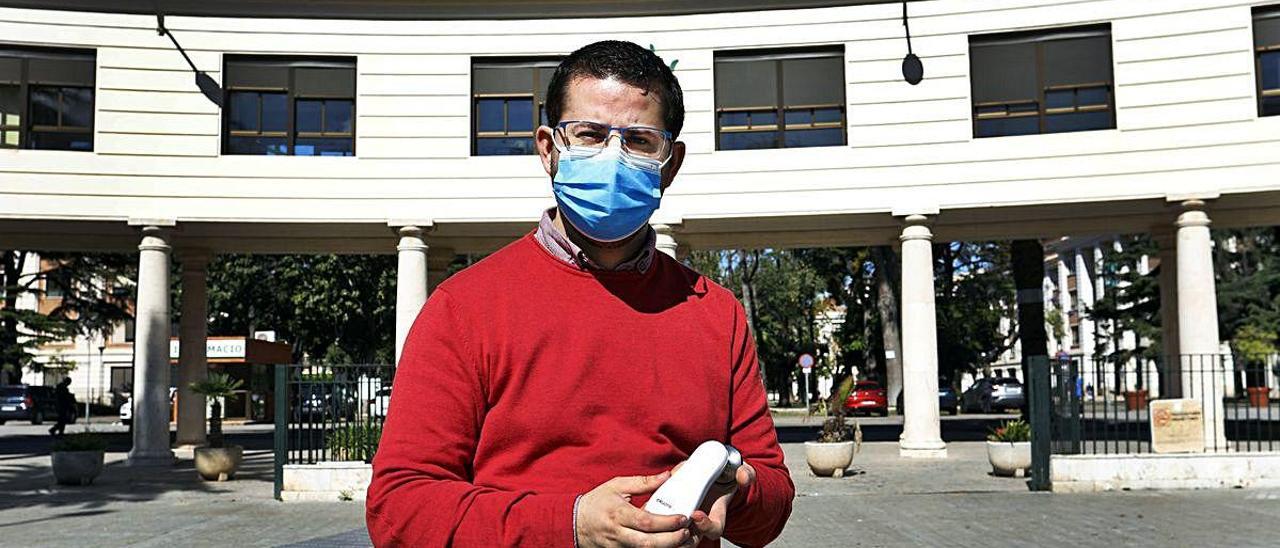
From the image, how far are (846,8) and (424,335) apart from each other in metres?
19.6

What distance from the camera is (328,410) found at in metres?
15.3

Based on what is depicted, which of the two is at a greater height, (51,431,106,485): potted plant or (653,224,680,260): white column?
(653,224,680,260): white column

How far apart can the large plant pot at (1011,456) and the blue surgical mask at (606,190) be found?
16.1 metres

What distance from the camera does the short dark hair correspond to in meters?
2.30

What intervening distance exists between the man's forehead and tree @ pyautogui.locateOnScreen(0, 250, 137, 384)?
33708 mm

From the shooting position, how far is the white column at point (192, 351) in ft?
77.6

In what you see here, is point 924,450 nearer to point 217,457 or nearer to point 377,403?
point 377,403

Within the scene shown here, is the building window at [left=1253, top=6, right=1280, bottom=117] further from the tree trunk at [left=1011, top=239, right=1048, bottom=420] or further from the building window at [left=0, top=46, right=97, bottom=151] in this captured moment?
the building window at [left=0, top=46, right=97, bottom=151]

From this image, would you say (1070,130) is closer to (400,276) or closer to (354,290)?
(400,276)

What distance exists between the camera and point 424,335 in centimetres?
219

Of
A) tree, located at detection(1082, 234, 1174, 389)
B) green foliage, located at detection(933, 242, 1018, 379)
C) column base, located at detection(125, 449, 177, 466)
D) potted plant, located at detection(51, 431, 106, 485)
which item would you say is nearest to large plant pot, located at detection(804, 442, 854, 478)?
potted plant, located at detection(51, 431, 106, 485)

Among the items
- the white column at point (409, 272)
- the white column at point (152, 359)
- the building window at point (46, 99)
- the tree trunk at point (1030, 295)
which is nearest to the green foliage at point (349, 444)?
the white column at point (409, 272)

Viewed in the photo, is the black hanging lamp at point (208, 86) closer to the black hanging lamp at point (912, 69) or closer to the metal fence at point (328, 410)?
the metal fence at point (328, 410)

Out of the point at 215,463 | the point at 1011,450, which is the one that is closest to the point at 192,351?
the point at 215,463
